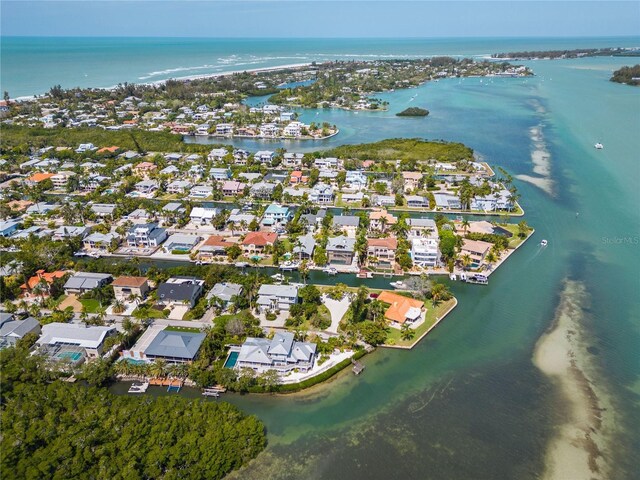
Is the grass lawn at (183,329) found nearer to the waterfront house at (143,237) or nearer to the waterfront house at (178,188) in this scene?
the waterfront house at (143,237)

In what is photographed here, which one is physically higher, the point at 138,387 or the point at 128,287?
the point at 128,287

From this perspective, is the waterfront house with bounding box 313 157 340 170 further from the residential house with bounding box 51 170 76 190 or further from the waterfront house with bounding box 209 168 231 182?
the residential house with bounding box 51 170 76 190

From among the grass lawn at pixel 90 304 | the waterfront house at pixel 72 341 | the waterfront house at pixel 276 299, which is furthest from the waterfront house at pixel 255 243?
the waterfront house at pixel 72 341

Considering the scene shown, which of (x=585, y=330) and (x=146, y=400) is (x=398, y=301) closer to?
(x=585, y=330)

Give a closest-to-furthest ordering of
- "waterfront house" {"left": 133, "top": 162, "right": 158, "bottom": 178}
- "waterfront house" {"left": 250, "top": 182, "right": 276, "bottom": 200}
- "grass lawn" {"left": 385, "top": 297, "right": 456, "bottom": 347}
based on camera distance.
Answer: "grass lawn" {"left": 385, "top": 297, "right": 456, "bottom": 347}
"waterfront house" {"left": 250, "top": 182, "right": 276, "bottom": 200}
"waterfront house" {"left": 133, "top": 162, "right": 158, "bottom": 178}

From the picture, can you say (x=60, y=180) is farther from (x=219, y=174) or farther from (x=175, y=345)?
(x=175, y=345)

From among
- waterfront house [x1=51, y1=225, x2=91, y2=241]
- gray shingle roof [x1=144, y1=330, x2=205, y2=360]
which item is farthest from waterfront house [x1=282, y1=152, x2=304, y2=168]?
gray shingle roof [x1=144, y1=330, x2=205, y2=360]

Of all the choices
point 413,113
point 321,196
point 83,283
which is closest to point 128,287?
point 83,283
